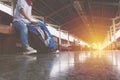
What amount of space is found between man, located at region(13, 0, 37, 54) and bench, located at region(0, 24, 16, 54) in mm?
466

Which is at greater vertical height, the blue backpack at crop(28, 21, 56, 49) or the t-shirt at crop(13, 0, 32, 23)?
the t-shirt at crop(13, 0, 32, 23)

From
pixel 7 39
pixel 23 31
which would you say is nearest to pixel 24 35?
pixel 23 31

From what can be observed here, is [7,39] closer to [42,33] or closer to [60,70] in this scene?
[42,33]

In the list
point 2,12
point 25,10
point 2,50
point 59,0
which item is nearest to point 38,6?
point 59,0

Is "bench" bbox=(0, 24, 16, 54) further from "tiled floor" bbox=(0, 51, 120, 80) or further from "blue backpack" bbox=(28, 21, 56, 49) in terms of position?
"tiled floor" bbox=(0, 51, 120, 80)

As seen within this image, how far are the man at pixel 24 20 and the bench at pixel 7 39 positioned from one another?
18.3 inches

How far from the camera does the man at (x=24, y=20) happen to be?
5.19m

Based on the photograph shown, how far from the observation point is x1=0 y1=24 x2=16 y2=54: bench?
5.94 meters

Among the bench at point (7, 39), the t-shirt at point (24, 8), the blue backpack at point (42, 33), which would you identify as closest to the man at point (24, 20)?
the t-shirt at point (24, 8)

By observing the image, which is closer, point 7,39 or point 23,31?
point 23,31

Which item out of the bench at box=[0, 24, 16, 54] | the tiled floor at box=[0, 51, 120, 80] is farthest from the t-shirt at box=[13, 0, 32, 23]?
the tiled floor at box=[0, 51, 120, 80]

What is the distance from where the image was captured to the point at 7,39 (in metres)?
6.28

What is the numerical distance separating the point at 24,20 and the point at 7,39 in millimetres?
1048

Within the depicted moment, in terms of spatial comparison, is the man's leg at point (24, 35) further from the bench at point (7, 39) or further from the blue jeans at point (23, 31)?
the bench at point (7, 39)
